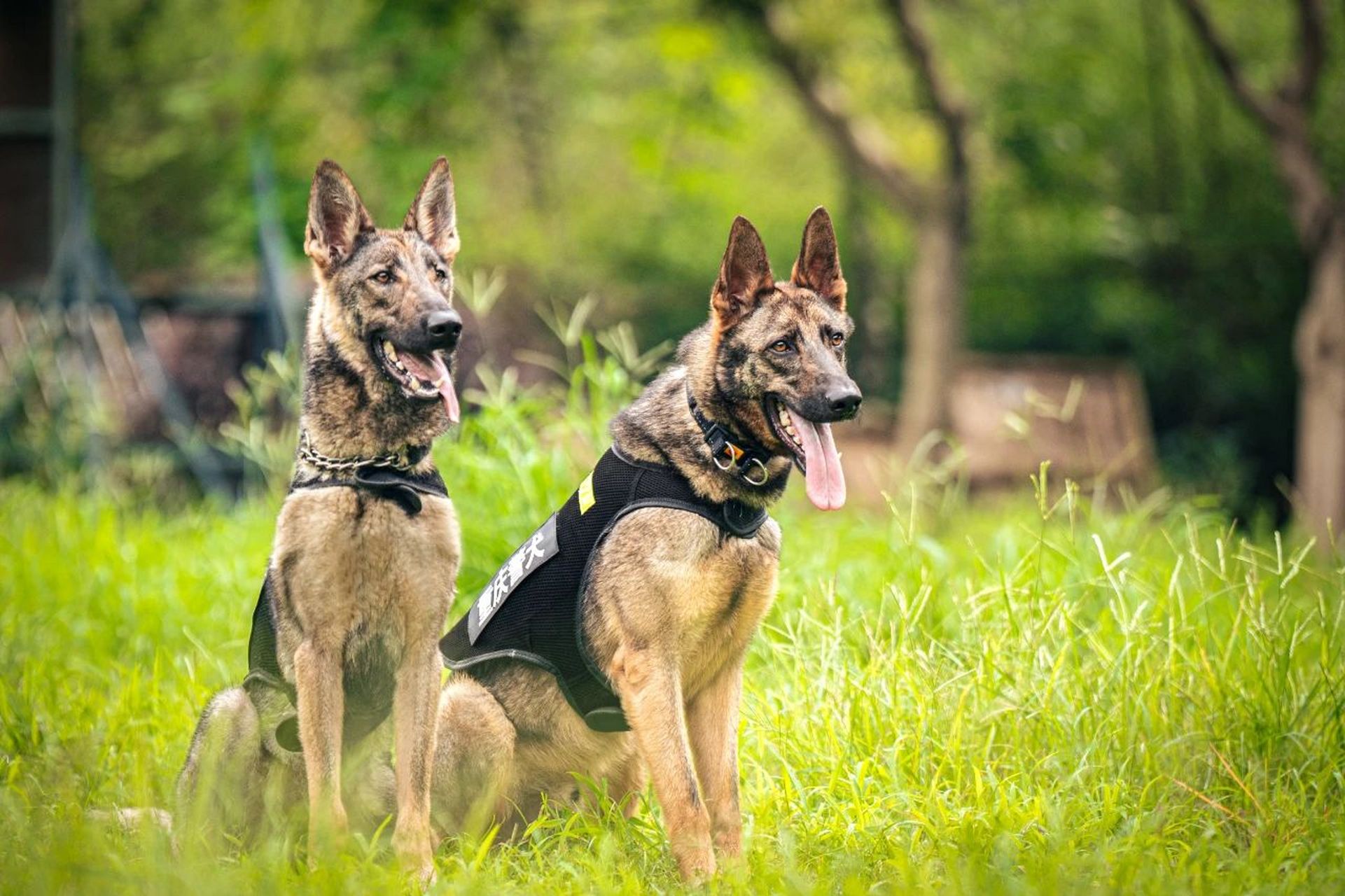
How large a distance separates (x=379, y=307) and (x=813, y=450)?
120 cm

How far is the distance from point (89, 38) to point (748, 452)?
1291 centimetres

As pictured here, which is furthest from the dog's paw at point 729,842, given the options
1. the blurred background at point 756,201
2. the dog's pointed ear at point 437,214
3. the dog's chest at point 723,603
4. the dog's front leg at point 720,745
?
the blurred background at point 756,201

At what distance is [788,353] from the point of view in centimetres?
345

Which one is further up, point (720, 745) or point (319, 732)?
point (319, 732)

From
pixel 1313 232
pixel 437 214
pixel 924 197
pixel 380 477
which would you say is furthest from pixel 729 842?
pixel 924 197

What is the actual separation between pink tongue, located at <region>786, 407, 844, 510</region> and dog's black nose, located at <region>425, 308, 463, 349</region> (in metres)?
0.91

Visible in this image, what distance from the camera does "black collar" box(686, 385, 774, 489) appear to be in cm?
351

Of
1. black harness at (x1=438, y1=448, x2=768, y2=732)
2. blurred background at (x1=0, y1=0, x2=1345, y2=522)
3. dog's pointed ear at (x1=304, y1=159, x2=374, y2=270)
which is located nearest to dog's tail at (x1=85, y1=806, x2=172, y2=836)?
black harness at (x1=438, y1=448, x2=768, y2=732)

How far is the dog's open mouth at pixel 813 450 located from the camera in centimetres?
330

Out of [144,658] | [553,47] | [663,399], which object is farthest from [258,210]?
[663,399]

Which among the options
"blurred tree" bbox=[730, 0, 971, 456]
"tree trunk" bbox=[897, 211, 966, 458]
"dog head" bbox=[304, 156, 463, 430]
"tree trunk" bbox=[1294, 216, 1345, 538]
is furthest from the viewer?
"tree trunk" bbox=[897, 211, 966, 458]

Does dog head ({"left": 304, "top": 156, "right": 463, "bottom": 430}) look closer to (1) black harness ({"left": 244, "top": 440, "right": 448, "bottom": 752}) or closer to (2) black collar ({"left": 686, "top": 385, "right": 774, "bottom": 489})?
(1) black harness ({"left": 244, "top": 440, "right": 448, "bottom": 752})

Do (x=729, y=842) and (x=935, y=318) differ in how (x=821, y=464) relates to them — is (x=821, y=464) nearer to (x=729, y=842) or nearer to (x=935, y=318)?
(x=729, y=842)

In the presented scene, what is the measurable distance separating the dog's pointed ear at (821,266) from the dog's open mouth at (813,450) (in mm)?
425
